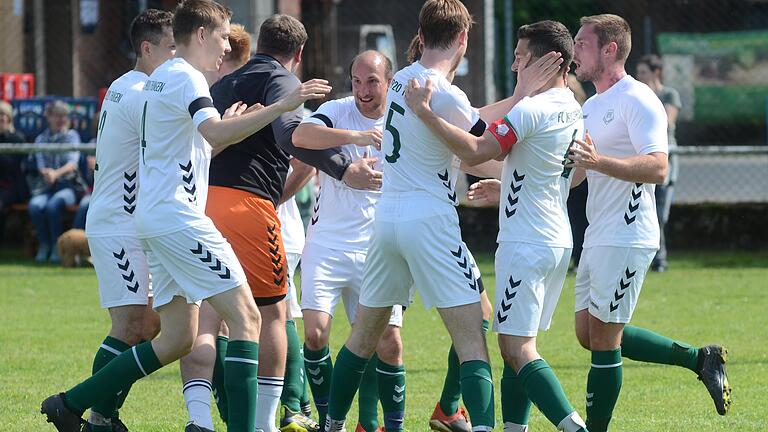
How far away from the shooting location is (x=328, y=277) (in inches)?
265

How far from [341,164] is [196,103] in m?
1.05

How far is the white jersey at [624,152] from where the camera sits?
6.08 meters

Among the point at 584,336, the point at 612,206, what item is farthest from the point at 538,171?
the point at 584,336

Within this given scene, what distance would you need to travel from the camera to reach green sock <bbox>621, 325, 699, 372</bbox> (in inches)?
262

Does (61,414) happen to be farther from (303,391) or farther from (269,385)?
(303,391)

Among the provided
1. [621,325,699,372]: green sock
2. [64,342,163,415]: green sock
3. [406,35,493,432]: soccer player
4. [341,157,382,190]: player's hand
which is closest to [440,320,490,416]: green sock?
[406,35,493,432]: soccer player

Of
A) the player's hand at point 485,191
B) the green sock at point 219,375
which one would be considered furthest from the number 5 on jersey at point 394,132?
the green sock at point 219,375

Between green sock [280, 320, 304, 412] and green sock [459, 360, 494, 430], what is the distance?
4.82 feet

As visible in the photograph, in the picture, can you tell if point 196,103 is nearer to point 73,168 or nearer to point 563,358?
point 563,358

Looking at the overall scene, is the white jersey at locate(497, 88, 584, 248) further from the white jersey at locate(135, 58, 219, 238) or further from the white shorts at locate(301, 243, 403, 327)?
the white jersey at locate(135, 58, 219, 238)

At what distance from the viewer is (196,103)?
5.45 meters

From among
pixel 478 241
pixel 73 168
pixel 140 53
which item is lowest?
pixel 478 241

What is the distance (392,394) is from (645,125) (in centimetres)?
188

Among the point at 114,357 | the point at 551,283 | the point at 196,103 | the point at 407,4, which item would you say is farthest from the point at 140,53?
the point at 407,4
